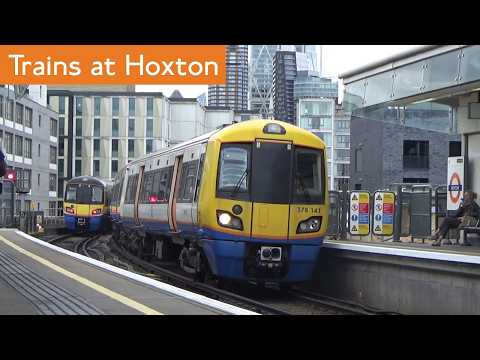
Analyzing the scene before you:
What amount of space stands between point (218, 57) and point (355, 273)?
450 centimetres

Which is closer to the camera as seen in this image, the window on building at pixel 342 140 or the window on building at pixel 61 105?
the window on building at pixel 61 105

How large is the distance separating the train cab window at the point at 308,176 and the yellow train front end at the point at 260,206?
0.06 ft

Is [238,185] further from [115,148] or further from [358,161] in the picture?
[115,148]

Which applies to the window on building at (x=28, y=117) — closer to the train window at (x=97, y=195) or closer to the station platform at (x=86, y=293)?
the train window at (x=97, y=195)

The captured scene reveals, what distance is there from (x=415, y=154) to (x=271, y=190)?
4511cm

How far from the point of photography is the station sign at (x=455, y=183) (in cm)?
1683

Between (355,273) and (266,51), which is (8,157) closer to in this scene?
(266,51)

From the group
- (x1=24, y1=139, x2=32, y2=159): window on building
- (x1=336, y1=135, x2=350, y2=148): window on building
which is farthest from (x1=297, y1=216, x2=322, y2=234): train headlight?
(x1=336, y1=135, x2=350, y2=148): window on building

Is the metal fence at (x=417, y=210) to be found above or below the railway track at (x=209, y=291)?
above

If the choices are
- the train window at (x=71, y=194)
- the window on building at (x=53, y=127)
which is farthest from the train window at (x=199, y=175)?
the window on building at (x=53, y=127)

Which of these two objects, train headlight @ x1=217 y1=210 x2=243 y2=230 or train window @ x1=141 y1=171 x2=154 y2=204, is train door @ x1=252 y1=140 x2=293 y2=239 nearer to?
train headlight @ x1=217 y1=210 x2=243 y2=230

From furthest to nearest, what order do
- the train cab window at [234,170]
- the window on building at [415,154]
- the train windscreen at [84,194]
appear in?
1. the window on building at [415,154]
2. the train windscreen at [84,194]
3. the train cab window at [234,170]

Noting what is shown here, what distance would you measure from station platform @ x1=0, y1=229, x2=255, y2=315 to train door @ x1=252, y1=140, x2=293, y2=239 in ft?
8.44

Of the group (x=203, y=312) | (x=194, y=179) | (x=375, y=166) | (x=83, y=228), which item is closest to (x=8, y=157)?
(x=83, y=228)
